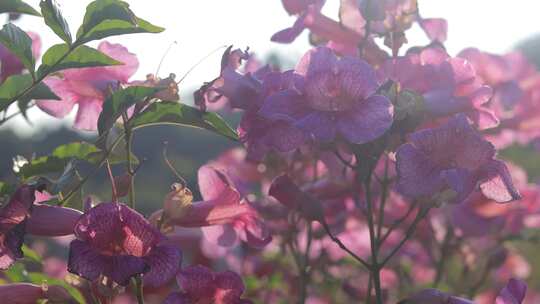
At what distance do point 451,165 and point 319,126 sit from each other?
296 millimetres

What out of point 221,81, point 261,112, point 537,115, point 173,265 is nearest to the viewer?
point 173,265

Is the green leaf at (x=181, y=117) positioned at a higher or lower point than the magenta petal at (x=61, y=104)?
higher

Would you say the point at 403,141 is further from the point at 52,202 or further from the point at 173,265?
the point at 52,202

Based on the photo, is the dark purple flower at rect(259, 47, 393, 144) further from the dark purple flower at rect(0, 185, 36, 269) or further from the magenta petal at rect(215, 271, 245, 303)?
the dark purple flower at rect(0, 185, 36, 269)

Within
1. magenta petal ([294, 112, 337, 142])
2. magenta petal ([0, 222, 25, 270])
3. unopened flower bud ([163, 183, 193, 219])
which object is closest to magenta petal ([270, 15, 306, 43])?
magenta petal ([294, 112, 337, 142])

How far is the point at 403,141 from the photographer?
195 centimetres

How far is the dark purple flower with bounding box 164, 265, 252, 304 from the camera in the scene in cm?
175

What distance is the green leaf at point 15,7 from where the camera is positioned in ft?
5.76

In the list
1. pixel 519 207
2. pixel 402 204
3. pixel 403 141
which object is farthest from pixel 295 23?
pixel 519 207

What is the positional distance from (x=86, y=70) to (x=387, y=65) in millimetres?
736

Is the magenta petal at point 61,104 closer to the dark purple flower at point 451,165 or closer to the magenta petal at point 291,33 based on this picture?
the magenta petal at point 291,33


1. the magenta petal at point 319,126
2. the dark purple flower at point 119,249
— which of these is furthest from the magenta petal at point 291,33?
the dark purple flower at point 119,249

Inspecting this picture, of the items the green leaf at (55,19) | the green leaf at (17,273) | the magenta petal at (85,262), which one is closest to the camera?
the magenta petal at (85,262)

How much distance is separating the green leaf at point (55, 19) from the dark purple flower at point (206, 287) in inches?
21.3
